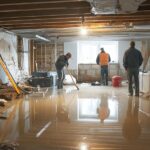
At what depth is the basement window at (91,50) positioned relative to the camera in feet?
43.0

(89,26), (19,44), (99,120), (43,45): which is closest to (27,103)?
(99,120)

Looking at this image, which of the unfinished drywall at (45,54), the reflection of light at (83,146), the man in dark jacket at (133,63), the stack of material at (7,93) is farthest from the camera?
the unfinished drywall at (45,54)

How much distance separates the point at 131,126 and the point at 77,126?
81 centimetres

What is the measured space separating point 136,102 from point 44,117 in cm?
256

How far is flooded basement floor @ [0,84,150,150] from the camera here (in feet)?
10.3

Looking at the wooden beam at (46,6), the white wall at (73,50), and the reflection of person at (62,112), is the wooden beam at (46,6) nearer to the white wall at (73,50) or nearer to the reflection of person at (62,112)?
the reflection of person at (62,112)

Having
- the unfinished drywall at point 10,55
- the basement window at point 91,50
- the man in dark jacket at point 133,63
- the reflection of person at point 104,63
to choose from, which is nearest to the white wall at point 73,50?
the basement window at point 91,50

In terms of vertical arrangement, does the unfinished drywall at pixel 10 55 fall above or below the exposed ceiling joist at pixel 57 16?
below

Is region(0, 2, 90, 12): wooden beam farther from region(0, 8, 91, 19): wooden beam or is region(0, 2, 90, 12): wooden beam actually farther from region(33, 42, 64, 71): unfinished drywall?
region(33, 42, 64, 71): unfinished drywall

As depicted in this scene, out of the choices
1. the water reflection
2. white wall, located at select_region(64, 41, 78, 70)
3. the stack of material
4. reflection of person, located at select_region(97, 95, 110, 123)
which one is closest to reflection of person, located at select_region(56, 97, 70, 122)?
the water reflection

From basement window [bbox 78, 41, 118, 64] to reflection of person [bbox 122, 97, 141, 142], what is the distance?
783 cm

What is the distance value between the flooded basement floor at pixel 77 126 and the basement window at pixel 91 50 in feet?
23.4

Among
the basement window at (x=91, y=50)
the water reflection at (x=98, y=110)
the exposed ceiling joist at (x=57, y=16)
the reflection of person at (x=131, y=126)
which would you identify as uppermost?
the exposed ceiling joist at (x=57, y=16)

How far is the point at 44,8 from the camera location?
564 centimetres
